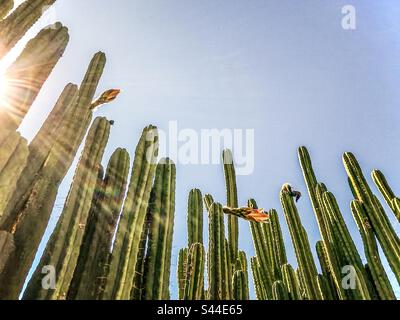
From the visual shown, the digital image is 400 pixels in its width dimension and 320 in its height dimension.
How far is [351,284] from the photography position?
14.6 feet

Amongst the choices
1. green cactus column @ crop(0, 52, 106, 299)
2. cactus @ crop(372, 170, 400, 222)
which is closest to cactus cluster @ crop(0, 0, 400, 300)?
green cactus column @ crop(0, 52, 106, 299)

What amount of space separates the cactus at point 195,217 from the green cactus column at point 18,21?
101 inches

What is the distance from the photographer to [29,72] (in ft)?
12.7

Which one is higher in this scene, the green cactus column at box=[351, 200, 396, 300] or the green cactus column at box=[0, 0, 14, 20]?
the green cactus column at box=[0, 0, 14, 20]

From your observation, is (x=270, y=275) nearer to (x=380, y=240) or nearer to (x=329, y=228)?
(x=329, y=228)

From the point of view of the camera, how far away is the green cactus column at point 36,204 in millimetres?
3176

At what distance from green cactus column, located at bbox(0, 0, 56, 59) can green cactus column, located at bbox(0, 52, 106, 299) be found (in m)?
0.85

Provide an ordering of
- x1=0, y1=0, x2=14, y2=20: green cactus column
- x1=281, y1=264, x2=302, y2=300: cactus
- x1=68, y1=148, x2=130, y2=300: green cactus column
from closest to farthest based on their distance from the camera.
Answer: x1=68, y1=148, x2=130, y2=300: green cactus column < x1=0, y1=0, x2=14, y2=20: green cactus column < x1=281, y1=264, x2=302, y2=300: cactus

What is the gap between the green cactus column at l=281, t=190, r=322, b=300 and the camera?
495cm

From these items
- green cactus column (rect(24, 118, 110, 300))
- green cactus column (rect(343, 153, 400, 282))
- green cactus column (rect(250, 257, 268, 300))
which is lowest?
green cactus column (rect(24, 118, 110, 300))

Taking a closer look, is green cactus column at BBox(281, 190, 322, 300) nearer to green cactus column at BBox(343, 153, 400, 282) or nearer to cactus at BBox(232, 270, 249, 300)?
green cactus column at BBox(343, 153, 400, 282)

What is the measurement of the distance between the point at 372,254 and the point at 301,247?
87 centimetres

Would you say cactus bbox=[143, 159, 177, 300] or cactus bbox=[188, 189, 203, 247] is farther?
cactus bbox=[188, 189, 203, 247]
